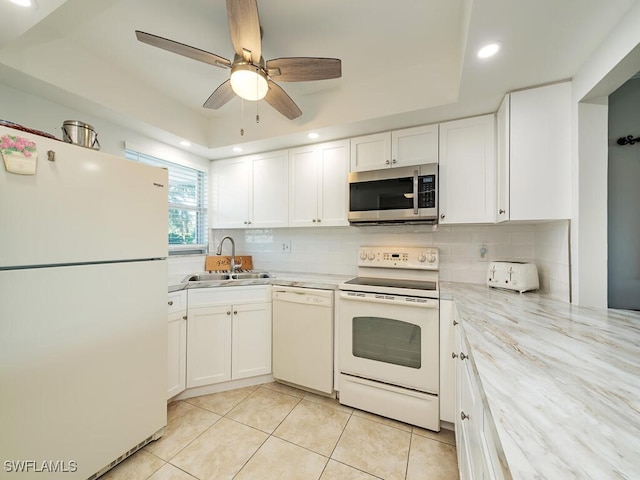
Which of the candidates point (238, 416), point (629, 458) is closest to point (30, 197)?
point (238, 416)

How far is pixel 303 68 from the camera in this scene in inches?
55.6

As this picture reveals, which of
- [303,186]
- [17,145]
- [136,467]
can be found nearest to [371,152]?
[303,186]

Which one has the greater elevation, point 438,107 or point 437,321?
point 438,107

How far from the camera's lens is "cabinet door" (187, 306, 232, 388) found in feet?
6.55

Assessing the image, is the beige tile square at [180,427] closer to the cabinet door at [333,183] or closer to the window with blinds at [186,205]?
the window with blinds at [186,205]

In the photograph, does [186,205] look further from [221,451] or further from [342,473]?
[342,473]

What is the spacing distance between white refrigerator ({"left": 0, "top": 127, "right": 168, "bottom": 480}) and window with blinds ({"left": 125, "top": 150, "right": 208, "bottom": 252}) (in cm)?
113

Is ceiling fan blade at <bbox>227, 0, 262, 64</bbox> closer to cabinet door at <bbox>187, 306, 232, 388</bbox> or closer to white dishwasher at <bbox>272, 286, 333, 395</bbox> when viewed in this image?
white dishwasher at <bbox>272, 286, 333, 395</bbox>

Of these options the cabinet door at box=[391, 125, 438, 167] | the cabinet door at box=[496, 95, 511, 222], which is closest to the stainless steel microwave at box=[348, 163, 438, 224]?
the cabinet door at box=[391, 125, 438, 167]

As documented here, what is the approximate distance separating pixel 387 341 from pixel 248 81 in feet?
6.32

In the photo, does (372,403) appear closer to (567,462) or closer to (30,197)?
(567,462)

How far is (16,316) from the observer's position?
3.39ft

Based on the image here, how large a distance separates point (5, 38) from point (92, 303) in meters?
1.37

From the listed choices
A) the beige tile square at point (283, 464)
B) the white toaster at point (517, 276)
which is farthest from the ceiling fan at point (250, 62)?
the beige tile square at point (283, 464)
